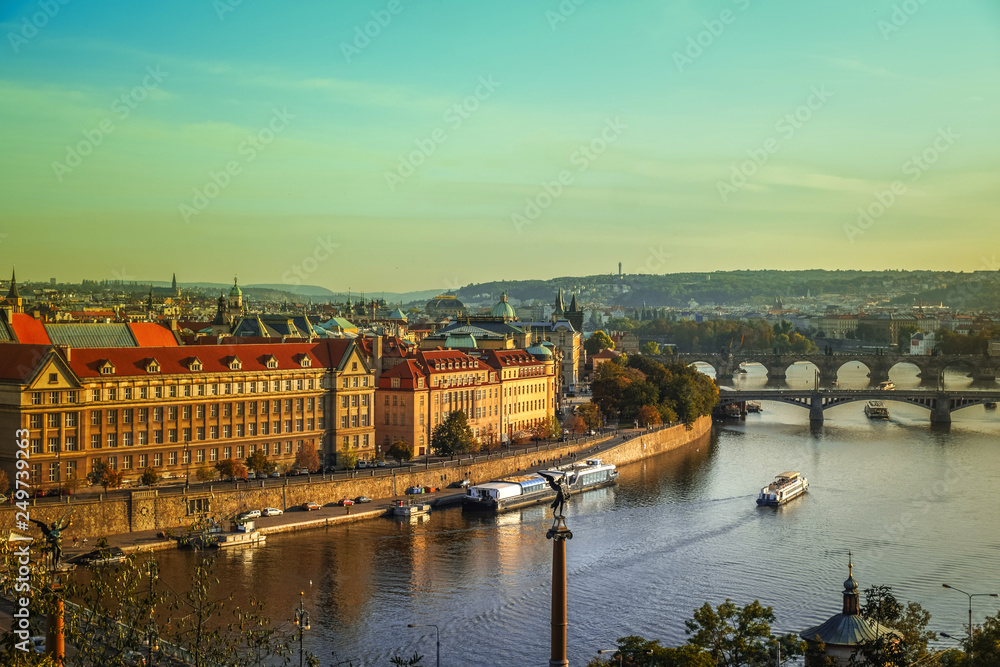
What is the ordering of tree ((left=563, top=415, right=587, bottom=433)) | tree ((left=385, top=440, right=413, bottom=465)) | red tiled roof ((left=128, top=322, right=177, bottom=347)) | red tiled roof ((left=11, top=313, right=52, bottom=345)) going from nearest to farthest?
red tiled roof ((left=11, top=313, right=52, bottom=345))
tree ((left=385, top=440, right=413, bottom=465))
red tiled roof ((left=128, top=322, right=177, bottom=347))
tree ((left=563, top=415, right=587, bottom=433))

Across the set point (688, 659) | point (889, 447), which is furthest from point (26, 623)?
point (889, 447)

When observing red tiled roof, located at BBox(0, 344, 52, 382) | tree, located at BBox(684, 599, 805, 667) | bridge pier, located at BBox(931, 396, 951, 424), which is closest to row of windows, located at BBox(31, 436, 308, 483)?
red tiled roof, located at BBox(0, 344, 52, 382)

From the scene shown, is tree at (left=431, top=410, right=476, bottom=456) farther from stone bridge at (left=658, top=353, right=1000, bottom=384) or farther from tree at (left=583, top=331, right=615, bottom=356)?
tree at (left=583, top=331, right=615, bottom=356)

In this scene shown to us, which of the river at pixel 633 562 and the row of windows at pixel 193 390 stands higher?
the row of windows at pixel 193 390

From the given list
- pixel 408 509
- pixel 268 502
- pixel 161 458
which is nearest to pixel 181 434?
pixel 161 458

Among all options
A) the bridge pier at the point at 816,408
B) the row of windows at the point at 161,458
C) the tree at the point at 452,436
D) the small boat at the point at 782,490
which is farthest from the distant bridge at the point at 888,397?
the row of windows at the point at 161,458

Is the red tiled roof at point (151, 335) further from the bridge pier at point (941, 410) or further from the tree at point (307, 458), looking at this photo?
the bridge pier at point (941, 410)

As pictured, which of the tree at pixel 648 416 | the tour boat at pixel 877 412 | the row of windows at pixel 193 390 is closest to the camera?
the row of windows at pixel 193 390
